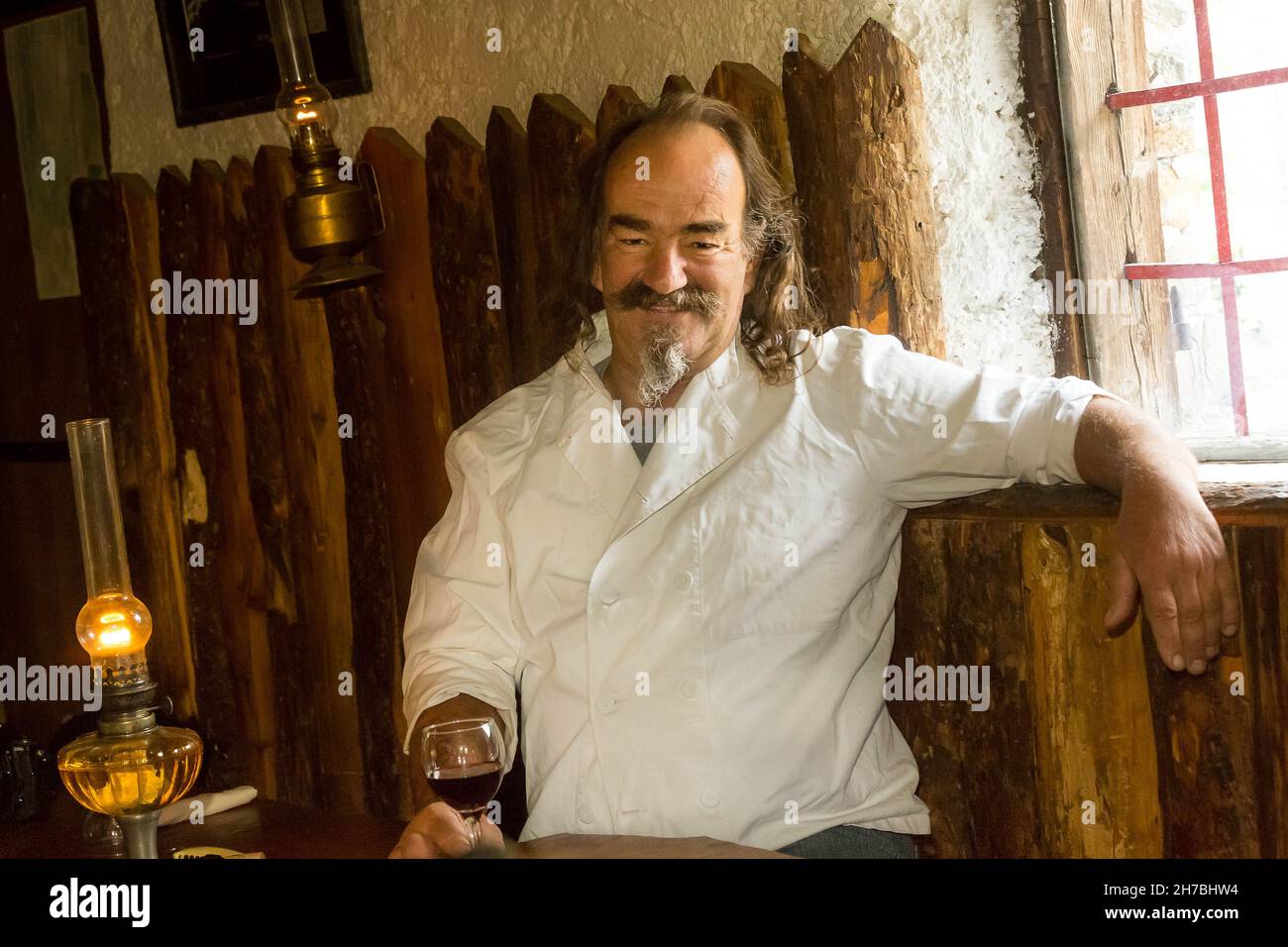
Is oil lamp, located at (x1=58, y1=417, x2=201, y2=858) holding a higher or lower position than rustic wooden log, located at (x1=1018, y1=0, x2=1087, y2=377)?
lower

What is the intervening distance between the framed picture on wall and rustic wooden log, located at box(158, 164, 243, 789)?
19 cm

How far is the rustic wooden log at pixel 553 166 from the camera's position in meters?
2.14

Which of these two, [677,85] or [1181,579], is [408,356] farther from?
[1181,579]

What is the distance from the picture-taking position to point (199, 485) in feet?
9.36

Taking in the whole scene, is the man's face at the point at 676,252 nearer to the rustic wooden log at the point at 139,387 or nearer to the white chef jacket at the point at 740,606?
the white chef jacket at the point at 740,606

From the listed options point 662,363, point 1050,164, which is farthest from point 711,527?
point 1050,164

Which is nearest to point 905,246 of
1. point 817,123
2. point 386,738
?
point 817,123

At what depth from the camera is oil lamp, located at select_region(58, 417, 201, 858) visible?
4.64 ft

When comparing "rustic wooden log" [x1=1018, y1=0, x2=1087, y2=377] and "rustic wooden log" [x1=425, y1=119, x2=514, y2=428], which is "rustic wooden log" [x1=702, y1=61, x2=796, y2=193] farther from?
"rustic wooden log" [x1=425, y1=119, x2=514, y2=428]

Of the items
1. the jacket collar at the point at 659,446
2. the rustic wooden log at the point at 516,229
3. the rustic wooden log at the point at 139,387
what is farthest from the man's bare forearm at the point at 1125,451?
the rustic wooden log at the point at 139,387

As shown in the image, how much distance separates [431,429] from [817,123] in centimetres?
95

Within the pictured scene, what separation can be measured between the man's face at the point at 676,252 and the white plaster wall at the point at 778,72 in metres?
0.25

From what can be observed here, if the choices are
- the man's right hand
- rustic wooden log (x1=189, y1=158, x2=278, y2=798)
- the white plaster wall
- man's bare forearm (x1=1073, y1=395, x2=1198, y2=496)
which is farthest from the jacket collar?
rustic wooden log (x1=189, y1=158, x2=278, y2=798)

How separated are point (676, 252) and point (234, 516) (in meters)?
1.40
